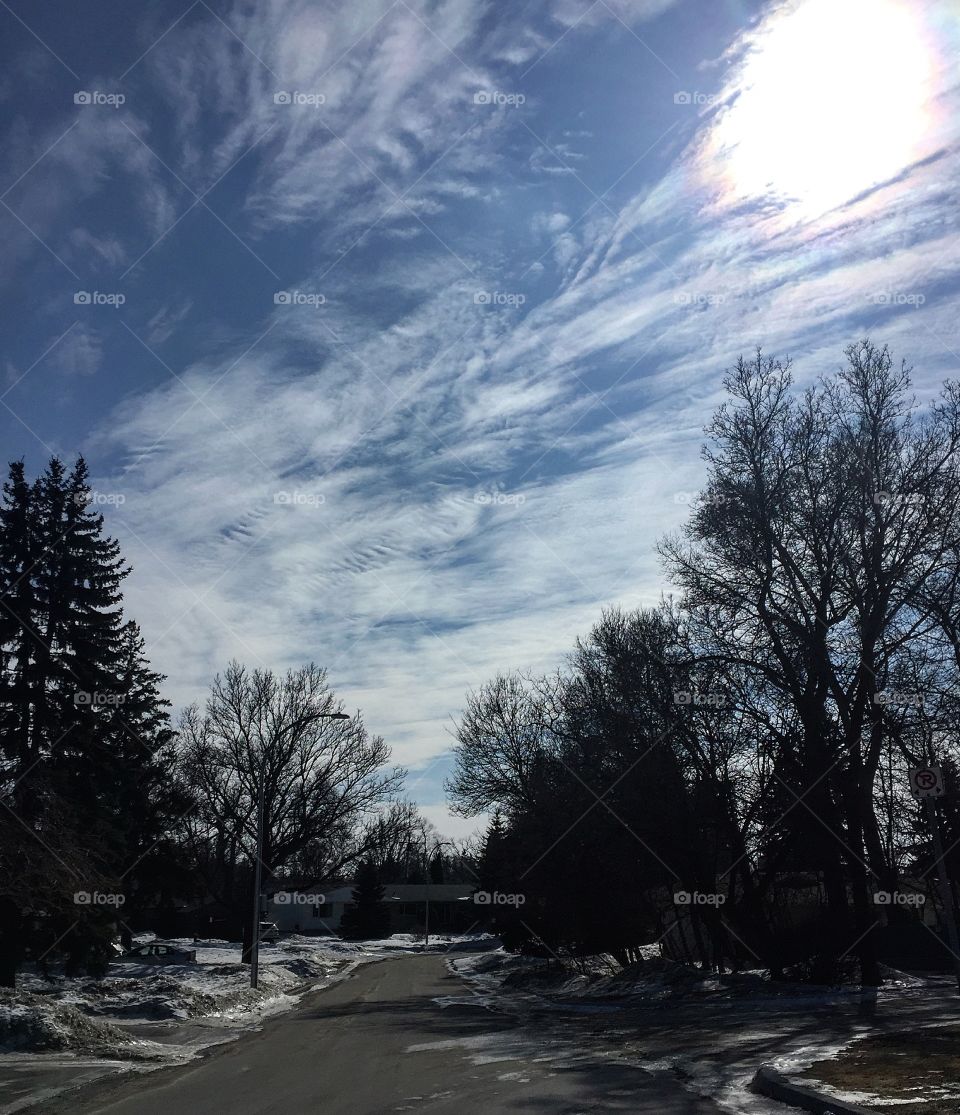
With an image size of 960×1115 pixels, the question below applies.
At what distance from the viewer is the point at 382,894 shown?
291 feet

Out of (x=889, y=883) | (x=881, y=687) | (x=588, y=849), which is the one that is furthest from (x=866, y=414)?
(x=588, y=849)

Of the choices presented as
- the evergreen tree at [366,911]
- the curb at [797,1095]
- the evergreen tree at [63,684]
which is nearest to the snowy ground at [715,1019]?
the curb at [797,1095]

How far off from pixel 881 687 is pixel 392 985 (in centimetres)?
2387

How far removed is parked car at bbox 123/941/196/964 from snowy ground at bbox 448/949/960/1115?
17.6 metres

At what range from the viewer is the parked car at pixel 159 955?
143 feet

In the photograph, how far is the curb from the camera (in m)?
8.78

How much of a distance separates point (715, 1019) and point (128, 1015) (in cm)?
1362

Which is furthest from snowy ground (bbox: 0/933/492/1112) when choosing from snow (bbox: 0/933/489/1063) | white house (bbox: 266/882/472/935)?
white house (bbox: 266/882/472/935)

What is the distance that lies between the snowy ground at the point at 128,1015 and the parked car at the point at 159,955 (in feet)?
4.43

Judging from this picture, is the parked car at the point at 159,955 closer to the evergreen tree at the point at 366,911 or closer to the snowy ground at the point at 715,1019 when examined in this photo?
the snowy ground at the point at 715,1019

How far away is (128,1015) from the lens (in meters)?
23.1

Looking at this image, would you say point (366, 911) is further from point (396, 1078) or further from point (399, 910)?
point (396, 1078)

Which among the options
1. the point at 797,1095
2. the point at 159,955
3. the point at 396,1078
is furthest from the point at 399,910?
the point at 797,1095

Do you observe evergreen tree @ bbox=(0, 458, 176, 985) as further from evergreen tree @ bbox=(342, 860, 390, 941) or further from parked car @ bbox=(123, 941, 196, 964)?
evergreen tree @ bbox=(342, 860, 390, 941)
